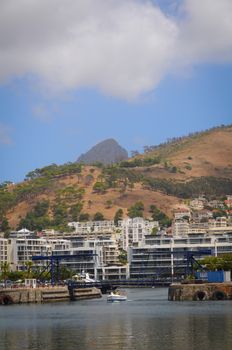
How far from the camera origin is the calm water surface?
70125mm

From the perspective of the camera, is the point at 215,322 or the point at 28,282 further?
the point at 28,282

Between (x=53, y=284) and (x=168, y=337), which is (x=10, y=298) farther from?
(x=168, y=337)

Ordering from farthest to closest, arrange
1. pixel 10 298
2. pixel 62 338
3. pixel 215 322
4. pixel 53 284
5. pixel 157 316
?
1. pixel 53 284
2. pixel 10 298
3. pixel 157 316
4. pixel 215 322
5. pixel 62 338

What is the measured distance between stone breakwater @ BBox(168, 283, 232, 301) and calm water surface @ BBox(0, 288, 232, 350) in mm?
2569

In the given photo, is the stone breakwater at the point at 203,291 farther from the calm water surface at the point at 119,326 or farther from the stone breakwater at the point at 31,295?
the stone breakwater at the point at 31,295

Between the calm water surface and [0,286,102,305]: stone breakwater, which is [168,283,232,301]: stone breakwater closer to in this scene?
the calm water surface

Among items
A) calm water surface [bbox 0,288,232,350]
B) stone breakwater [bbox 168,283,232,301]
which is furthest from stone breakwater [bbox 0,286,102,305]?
stone breakwater [bbox 168,283,232,301]

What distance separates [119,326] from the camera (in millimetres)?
85750

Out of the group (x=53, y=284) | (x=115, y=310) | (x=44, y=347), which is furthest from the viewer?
(x=53, y=284)

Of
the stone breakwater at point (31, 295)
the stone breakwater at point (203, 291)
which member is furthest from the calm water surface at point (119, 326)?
the stone breakwater at point (31, 295)

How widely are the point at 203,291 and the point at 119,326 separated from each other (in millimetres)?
33291

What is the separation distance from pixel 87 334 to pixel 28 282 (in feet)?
188

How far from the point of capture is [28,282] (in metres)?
135

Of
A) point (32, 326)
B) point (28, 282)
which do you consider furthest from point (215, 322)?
point (28, 282)
